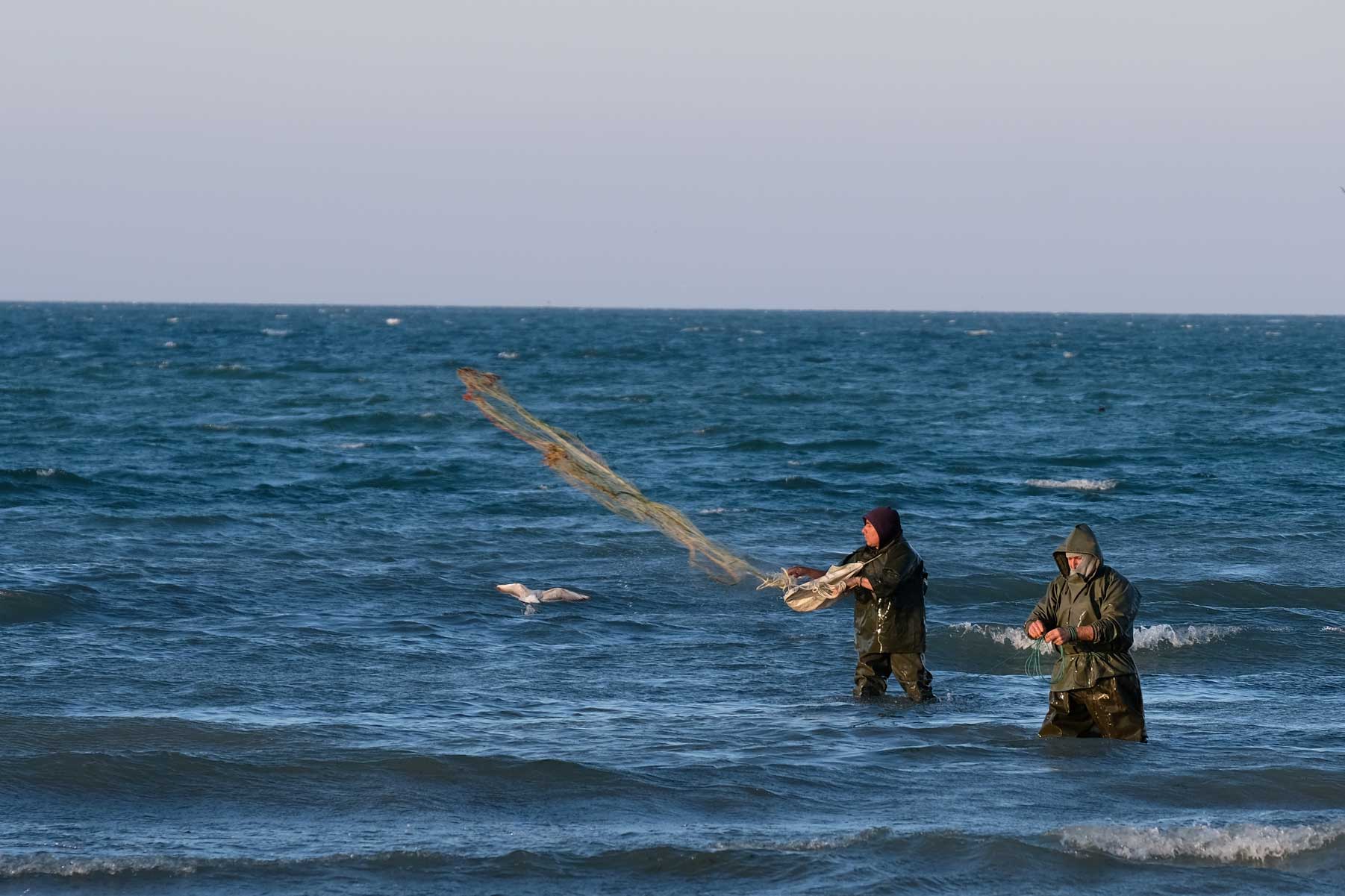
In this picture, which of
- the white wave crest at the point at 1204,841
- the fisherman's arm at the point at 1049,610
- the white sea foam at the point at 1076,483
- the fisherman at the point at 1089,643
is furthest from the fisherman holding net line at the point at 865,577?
the white sea foam at the point at 1076,483

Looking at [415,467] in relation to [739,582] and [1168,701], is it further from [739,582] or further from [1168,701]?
[1168,701]

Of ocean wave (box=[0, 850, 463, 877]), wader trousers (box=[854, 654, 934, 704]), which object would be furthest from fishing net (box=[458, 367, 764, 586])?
ocean wave (box=[0, 850, 463, 877])

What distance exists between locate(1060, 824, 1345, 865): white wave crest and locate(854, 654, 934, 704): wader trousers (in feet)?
9.52

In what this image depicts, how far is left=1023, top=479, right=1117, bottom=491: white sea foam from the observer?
2317 centimetres

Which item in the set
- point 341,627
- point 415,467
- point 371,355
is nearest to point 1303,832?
point 341,627

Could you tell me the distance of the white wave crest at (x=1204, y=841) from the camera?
277 inches

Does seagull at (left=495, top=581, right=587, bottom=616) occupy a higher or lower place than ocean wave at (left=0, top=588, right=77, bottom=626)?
higher

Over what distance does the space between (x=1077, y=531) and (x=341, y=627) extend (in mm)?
6618

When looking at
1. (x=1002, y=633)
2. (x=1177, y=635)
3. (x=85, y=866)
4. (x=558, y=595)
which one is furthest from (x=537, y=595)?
(x=85, y=866)

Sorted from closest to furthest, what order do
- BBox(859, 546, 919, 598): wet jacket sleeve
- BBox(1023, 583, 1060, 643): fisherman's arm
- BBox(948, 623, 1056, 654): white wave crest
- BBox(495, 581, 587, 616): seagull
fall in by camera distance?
BBox(1023, 583, 1060, 643): fisherman's arm, BBox(859, 546, 919, 598): wet jacket sleeve, BBox(948, 623, 1056, 654): white wave crest, BBox(495, 581, 587, 616): seagull

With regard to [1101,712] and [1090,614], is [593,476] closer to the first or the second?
[1090,614]

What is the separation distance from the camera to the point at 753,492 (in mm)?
22562

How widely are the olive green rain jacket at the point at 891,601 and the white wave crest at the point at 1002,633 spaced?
2.43 m

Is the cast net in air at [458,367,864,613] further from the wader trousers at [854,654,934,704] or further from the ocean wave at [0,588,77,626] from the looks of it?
the ocean wave at [0,588,77,626]
